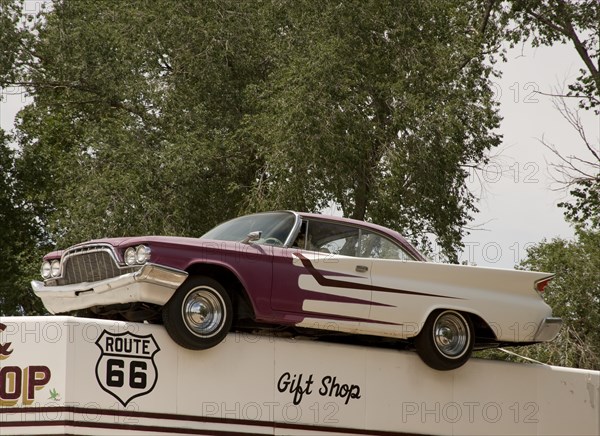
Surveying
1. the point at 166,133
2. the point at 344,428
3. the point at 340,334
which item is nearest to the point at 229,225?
Answer: the point at 340,334

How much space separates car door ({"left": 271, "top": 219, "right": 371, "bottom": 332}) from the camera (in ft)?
34.4

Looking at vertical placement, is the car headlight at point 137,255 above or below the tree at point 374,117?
below

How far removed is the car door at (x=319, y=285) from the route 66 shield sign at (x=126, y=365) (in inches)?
47.8

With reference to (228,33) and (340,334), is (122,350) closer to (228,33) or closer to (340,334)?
(340,334)

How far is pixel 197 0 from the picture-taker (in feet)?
79.0

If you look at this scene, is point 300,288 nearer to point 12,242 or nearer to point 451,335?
point 451,335

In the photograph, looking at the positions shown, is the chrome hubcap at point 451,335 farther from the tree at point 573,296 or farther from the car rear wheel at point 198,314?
the tree at point 573,296

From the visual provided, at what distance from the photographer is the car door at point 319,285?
10.5 metres

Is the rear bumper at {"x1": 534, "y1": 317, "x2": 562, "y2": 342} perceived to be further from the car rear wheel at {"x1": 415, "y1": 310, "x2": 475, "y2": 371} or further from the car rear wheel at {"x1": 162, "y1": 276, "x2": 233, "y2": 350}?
the car rear wheel at {"x1": 162, "y1": 276, "x2": 233, "y2": 350}

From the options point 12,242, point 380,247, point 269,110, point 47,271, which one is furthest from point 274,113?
point 12,242

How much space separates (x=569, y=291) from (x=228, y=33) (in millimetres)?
10382

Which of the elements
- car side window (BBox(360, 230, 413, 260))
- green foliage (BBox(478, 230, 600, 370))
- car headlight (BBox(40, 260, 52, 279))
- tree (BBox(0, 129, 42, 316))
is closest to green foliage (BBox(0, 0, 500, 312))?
green foliage (BBox(478, 230, 600, 370))

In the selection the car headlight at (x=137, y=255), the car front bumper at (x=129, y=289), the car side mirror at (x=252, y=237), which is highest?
the car side mirror at (x=252, y=237)

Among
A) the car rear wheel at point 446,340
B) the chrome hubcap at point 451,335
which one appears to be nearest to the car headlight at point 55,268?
the car rear wheel at point 446,340
